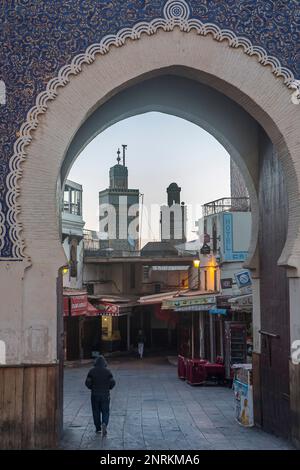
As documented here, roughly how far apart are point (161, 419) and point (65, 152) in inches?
197

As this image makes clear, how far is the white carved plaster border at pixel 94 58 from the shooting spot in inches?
300

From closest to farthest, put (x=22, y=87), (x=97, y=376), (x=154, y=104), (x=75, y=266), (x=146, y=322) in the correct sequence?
1. (x=22, y=87)
2. (x=97, y=376)
3. (x=154, y=104)
4. (x=75, y=266)
5. (x=146, y=322)

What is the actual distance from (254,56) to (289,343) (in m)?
3.84

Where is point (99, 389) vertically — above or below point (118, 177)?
below

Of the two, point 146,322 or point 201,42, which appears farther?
point 146,322

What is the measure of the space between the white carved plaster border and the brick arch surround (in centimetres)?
6

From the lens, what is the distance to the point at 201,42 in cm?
810

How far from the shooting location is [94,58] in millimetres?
7922

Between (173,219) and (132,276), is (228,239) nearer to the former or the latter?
(132,276)

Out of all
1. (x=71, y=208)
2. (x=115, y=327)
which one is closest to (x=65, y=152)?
(x=71, y=208)

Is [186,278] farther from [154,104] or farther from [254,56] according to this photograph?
[254,56]

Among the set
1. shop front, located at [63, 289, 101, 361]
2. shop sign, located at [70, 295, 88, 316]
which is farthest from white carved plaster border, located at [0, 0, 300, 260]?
shop sign, located at [70, 295, 88, 316]

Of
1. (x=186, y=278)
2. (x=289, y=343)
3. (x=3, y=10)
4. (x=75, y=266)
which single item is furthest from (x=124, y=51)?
(x=186, y=278)

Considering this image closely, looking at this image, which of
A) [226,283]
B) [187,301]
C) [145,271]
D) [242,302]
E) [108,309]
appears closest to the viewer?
[242,302]
